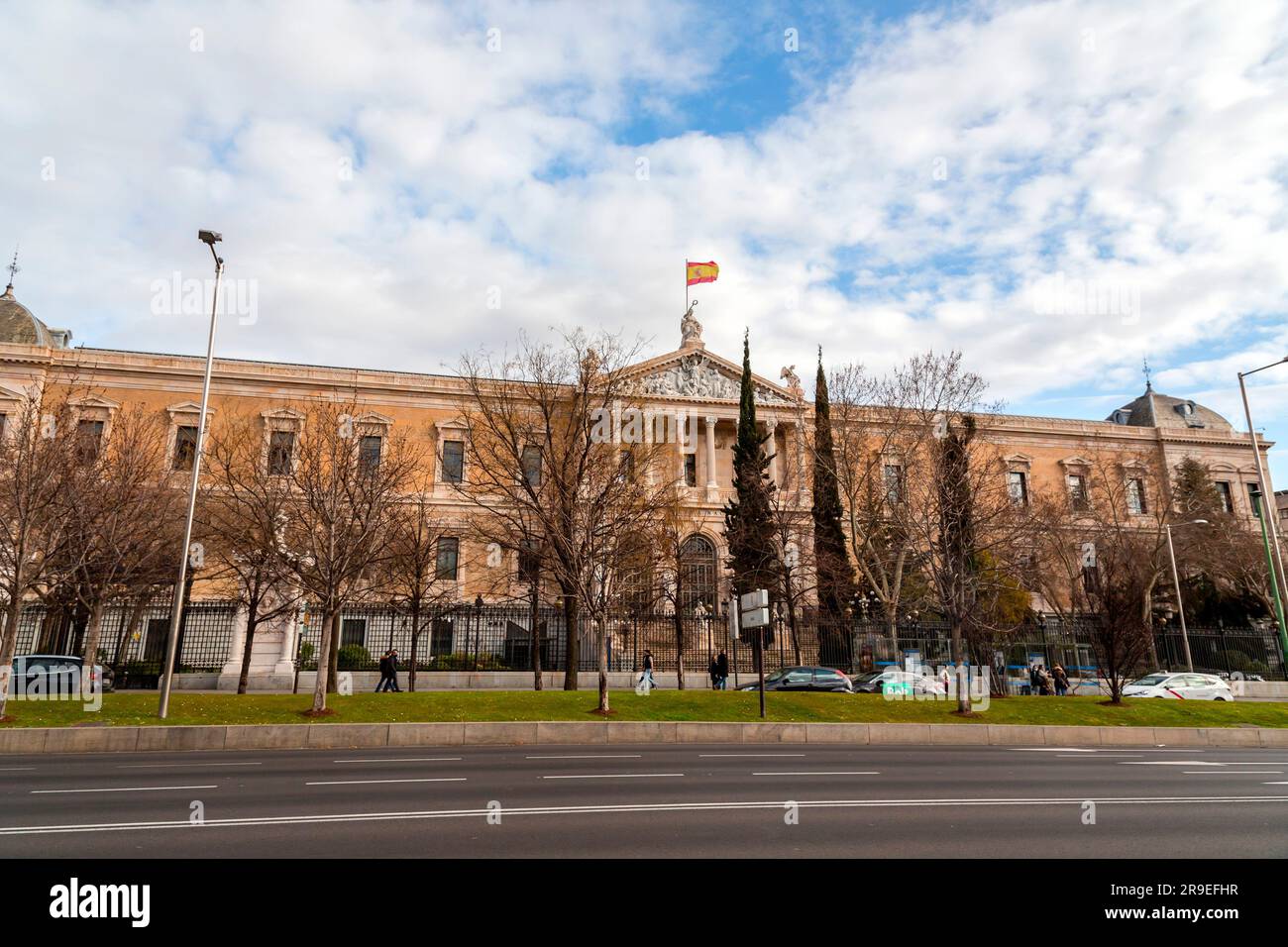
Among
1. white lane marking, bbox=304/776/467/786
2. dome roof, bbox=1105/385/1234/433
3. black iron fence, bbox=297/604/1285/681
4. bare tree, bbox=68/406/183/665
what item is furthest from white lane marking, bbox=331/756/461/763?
dome roof, bbox=1105/385/1234/433

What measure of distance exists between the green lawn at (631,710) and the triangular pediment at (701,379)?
111 feet

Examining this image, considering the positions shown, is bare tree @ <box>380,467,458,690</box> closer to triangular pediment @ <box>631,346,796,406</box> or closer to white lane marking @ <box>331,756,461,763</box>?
white lane marking @ <box>331,756,461,763</box>

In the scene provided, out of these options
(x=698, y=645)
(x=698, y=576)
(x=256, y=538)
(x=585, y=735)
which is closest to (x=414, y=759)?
(x=585, y=735)

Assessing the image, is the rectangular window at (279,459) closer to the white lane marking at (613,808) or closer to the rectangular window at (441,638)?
the rectangular window at (441,638)

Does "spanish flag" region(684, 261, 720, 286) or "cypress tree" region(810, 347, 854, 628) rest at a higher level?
"spanish flag" region(684, 261, 720, 286)

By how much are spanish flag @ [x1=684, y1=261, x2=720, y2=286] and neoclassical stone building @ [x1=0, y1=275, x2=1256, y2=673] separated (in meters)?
7.47

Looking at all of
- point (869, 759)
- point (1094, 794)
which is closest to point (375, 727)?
point (869, 759)

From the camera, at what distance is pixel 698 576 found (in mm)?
43188

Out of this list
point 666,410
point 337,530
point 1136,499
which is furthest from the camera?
point 1136,499

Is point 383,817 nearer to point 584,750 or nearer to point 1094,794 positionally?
point 584,750

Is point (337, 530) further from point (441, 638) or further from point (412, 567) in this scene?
point (441, 638)

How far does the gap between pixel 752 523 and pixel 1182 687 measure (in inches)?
728

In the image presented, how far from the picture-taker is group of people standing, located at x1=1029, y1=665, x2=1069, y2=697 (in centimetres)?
3100
